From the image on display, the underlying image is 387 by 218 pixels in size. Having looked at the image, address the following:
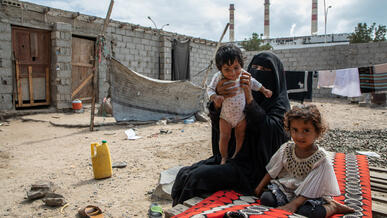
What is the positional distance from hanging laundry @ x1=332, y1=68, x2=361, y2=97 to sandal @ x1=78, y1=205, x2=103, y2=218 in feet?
27.9

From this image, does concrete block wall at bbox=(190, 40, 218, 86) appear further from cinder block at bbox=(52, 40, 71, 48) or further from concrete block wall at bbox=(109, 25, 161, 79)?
cinder block at bbox=(52, 40, 71, 48)

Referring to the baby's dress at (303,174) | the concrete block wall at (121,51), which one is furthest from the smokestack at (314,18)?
the baby's dress at (303,174)

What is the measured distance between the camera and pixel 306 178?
60.1 inches

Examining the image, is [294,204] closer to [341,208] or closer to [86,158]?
[341,208]

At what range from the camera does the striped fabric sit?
25.9ft

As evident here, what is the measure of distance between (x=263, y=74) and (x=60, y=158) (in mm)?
3539

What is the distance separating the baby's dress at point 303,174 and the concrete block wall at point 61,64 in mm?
8095

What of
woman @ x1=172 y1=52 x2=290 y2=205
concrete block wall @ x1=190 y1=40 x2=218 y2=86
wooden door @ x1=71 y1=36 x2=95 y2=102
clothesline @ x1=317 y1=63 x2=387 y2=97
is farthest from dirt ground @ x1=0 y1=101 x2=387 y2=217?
concrete block wall @ x1=190 y1=40 x2=218 y2=86

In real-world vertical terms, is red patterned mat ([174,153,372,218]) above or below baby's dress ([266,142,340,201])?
below

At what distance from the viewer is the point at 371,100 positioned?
10.1 meters

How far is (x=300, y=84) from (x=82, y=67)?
7081mm

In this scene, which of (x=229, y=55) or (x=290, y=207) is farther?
(x=229, y=55)

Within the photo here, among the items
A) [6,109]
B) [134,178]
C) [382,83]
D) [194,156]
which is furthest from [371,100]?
[6,109]

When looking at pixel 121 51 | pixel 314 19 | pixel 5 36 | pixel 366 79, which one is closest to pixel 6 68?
pixel 5 36
